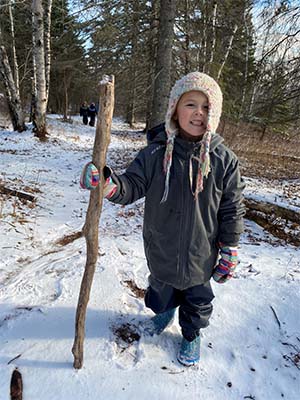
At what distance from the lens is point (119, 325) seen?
231cm

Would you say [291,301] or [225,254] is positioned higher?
[225,254]

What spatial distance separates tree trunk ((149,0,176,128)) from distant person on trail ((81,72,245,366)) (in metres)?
5.29

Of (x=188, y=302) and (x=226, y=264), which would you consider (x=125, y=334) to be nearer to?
(x=188, y=302)

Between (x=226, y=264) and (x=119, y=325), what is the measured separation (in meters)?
1.03

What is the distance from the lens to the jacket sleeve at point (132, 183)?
5.44 feet

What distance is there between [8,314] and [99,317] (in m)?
0.71

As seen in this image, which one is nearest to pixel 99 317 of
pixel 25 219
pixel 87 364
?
pixel 87 364

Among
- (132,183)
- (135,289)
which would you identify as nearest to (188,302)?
(135,289)

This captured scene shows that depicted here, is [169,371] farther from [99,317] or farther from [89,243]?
[89,243]

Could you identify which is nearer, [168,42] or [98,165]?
[98,165]

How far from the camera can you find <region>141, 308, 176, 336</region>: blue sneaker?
7.54 feet

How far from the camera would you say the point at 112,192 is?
1610 mm

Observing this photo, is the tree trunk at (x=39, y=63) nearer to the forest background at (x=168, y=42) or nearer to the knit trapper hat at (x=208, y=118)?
the forest background at (x=168, y=42)

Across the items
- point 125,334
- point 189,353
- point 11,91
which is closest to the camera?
point 189,353
